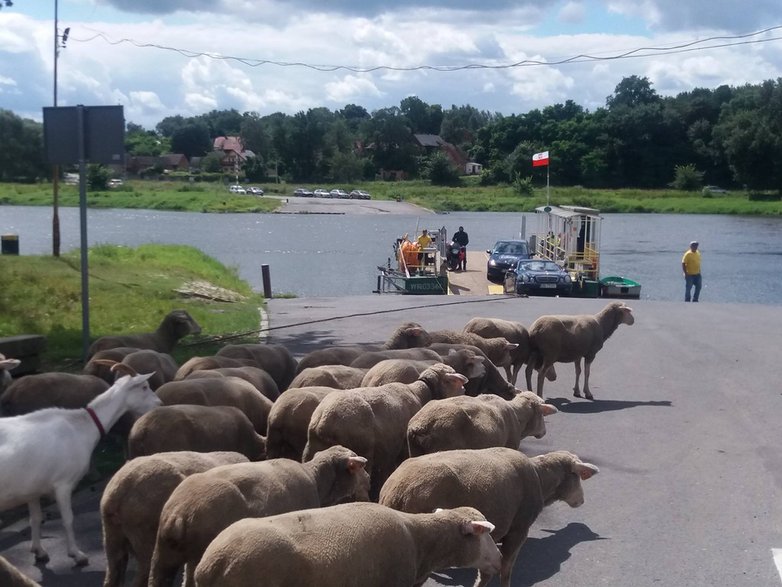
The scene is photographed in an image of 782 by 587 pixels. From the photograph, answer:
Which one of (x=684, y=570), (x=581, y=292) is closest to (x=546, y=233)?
(x=581, y=292)

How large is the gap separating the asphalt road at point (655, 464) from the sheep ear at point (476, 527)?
3.88ft

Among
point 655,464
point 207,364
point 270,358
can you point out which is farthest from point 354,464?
point 270,358

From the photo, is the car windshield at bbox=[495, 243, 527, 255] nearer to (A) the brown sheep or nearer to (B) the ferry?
(B) the ferry

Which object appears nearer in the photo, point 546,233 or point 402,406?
point 402,406

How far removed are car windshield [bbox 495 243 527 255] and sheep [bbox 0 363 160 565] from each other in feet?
115

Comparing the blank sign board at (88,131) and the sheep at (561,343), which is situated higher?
the blank sign board at (88,131)

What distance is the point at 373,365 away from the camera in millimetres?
11219

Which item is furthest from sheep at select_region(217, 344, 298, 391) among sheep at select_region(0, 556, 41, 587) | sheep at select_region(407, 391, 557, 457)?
sheep at select_region(0, 556, 41, 587)

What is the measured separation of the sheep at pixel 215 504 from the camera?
6031mm

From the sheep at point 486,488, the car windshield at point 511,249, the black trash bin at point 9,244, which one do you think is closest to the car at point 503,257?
the car windshield at point 511,249

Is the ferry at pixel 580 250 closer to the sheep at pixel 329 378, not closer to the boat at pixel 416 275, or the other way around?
the boat at pixel 416 275

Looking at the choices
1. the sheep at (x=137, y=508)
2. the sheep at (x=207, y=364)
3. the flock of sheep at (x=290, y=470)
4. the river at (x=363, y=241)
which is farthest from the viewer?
the river at (x=363, y=241)

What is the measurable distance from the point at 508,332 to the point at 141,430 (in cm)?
755

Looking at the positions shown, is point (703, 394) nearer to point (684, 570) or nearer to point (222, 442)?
point (684, 570)
